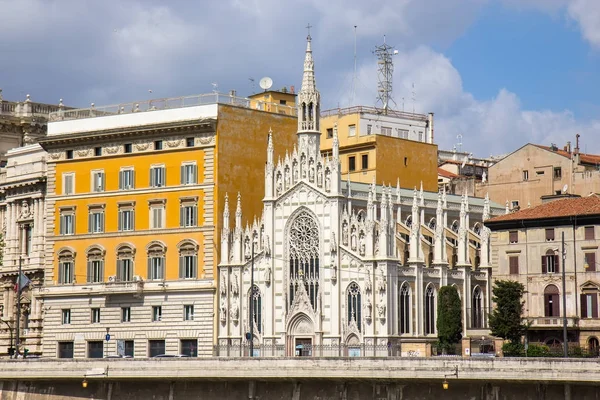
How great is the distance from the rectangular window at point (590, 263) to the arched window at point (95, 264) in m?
35.8

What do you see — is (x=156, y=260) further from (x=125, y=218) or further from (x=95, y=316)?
A: (x=95, y=316)

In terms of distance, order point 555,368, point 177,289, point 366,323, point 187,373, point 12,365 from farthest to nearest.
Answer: point 177,289
point 366,323
point 12,365
point 187,373
point 555,368

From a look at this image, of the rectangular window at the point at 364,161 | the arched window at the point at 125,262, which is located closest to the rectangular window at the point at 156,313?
the arched window at the point at 125,262

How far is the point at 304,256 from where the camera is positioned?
97.8m

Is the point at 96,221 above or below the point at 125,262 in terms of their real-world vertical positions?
above

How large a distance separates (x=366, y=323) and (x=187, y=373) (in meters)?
16.9

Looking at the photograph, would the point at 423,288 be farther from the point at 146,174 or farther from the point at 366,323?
the point at 146,174

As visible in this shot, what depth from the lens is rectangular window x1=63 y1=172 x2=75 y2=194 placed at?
108312 mm

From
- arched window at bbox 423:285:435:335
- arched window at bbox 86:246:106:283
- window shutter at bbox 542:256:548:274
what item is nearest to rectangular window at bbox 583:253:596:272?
window shutter at bbox 542:256:548:274

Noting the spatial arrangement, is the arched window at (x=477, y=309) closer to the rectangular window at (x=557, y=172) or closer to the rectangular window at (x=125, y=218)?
the rectangular window at (x=557, y=172)

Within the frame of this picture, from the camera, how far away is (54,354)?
106438mm

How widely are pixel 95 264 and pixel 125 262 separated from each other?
2854mm

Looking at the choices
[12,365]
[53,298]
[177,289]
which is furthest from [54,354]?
[12,365]

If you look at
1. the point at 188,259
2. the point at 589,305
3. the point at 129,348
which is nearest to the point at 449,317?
the point at 589,305
